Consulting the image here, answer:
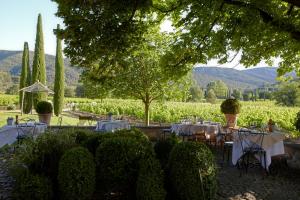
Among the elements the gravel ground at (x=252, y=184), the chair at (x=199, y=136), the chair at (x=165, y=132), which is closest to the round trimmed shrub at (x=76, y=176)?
the gravel ground at (x=252, y=184)

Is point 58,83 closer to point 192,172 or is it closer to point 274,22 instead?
point 274,22

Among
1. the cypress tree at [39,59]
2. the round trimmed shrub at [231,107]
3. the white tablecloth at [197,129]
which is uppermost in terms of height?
the cypress tree at [39,59]

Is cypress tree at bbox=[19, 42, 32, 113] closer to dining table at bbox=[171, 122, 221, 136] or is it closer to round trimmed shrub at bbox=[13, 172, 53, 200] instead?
dining table at bbox=[171, 122, 221, 136]

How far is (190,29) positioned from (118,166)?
217 inches

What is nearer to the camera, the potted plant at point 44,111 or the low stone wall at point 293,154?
the low stone wall at point 293,154

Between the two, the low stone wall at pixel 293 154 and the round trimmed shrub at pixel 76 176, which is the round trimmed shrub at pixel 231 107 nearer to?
the low stone wall at pixel 293 154

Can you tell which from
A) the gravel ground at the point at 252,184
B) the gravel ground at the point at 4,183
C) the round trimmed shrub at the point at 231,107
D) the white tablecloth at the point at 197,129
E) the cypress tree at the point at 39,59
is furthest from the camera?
the cypress tree at the point at 39,59

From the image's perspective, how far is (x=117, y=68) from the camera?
8664 mm

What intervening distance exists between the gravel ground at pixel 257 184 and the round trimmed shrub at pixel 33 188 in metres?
2.81

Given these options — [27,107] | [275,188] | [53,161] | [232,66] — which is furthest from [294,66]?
[27,107]

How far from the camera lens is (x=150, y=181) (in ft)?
16.1

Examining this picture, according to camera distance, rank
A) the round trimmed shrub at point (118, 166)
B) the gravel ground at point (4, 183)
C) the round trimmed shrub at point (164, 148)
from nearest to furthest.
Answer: the round trimmed shrub at point (118, 166) → the gravel ground at point (4, 183) → the round trimmed shrub at point (164, 148)

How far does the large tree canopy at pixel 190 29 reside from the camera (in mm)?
6844

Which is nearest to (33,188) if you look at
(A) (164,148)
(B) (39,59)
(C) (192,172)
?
(C) (192,172)
